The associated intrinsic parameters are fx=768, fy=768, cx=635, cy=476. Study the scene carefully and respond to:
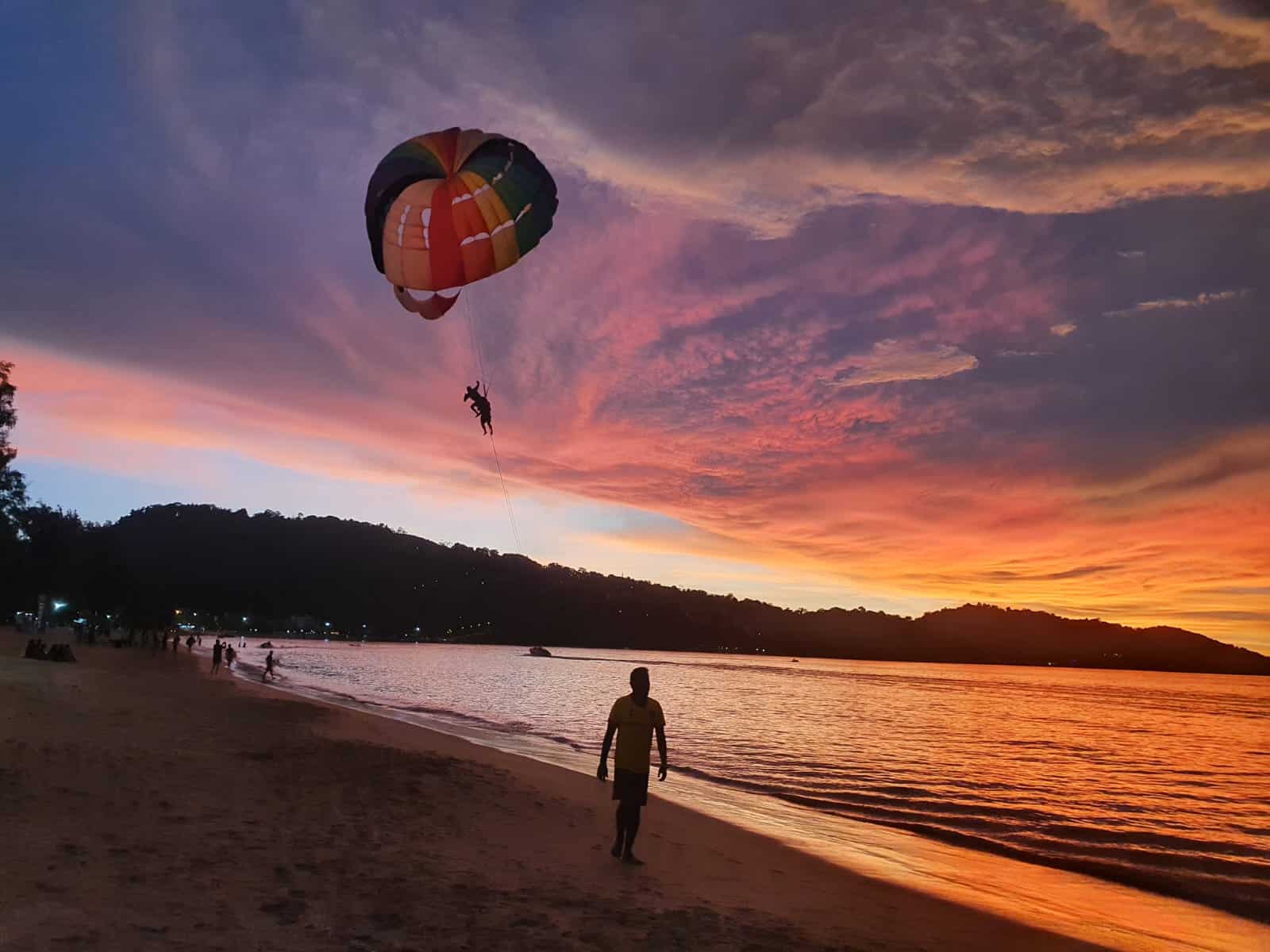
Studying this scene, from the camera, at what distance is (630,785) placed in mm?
9398

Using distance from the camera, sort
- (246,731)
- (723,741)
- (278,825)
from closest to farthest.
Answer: (278,825)
(246,731)
(723,741)

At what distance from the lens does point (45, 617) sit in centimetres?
9325

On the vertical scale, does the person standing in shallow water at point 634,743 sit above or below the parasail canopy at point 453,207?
below

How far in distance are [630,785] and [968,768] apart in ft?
74.0

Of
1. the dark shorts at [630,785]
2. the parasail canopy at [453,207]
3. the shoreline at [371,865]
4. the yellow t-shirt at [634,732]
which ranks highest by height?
the parasail canopy at [453,207]

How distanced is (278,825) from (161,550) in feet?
698

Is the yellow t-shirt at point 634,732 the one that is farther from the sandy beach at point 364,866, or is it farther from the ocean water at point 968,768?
the ocean water at point 968,768

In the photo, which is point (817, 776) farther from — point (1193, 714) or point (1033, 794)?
point (1193, 714)

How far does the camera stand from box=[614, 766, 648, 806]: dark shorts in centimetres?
934

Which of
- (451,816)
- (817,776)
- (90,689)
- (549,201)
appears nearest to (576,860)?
(451,816)

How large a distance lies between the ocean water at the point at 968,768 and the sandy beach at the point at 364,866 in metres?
4.35

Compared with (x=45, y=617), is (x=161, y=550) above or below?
above

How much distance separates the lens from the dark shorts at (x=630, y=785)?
934cm

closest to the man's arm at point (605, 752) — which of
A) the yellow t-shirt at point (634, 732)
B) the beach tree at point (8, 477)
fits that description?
the yellow t-shirt at point (634, 732)
